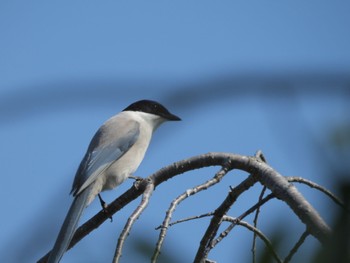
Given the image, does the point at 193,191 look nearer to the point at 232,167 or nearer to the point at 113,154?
the point at 232,167

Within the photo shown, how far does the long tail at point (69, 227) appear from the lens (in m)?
2.78

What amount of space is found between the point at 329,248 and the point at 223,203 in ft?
5.78

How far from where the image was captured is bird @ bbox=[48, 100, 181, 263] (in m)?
3.90

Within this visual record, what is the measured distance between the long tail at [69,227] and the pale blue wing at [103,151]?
0.08 m

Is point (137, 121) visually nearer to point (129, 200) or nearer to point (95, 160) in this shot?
point (95, 160)

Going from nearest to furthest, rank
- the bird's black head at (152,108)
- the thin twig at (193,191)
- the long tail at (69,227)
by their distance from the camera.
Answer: the thin twig at (193,191), the long tail at (69,227), the bird's black head at (152,108)

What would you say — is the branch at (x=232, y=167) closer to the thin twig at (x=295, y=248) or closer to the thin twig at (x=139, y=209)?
the thin twig at (x=139, y=209)

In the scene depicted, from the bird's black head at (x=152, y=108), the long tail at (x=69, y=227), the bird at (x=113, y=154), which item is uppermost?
the bird's black head at (x=152, y=108)

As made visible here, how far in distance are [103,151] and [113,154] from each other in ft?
0.29

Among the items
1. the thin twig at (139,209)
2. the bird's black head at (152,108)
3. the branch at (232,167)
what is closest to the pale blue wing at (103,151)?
the bird's black head at (152,108)

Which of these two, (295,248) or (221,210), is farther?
(221,210)

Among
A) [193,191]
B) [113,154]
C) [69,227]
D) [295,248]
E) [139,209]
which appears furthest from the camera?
[113,154]

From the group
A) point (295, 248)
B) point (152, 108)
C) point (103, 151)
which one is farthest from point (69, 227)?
point (295, 248)

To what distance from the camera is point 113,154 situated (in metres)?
4.43
